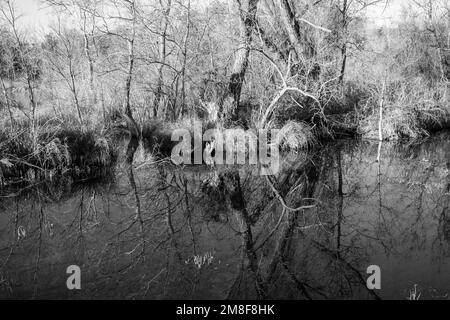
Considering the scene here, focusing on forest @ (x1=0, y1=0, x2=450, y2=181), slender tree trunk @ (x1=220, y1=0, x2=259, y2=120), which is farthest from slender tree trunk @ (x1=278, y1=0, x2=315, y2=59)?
slender tree trunk @ (x1=220, y1=0, x2=259, y2=120)

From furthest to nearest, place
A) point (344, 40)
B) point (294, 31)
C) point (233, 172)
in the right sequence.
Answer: point (344, 40) → point (294, 31) → point (233, 172)


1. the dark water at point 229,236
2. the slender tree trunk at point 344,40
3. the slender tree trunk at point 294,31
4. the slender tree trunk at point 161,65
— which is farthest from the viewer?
the slender tree trunk at point 344,40

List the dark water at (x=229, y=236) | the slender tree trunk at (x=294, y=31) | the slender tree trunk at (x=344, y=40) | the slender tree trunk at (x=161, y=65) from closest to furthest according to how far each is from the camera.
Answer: the dark water at (x=229, y=236)
the slender tree trunk at (x=161, y=65)
the slender tree trunk at (x=294, y=31)
the slender tree trunk at (x=344, y=40)

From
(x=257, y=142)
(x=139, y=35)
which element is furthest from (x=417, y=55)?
(x=139, y=35)

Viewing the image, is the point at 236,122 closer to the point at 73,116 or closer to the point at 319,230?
the point at 73,116

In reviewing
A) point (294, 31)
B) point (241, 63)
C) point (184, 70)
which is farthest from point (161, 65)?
point (294, 31)

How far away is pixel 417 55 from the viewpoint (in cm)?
2041

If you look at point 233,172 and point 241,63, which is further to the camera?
point 241,63

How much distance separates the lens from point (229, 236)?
6.64 meters

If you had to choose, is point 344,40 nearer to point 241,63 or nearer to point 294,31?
point 294,31

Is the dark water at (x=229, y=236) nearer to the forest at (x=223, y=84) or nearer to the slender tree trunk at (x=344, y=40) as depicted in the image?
the forest at (x=223, y=84)

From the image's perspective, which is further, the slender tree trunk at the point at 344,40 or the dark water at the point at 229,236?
the slender tree trunk at the point at 344,40

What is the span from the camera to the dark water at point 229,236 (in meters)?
A: 5.08

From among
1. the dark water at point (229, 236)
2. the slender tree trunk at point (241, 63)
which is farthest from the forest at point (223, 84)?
the dark water at point (229, 236)
